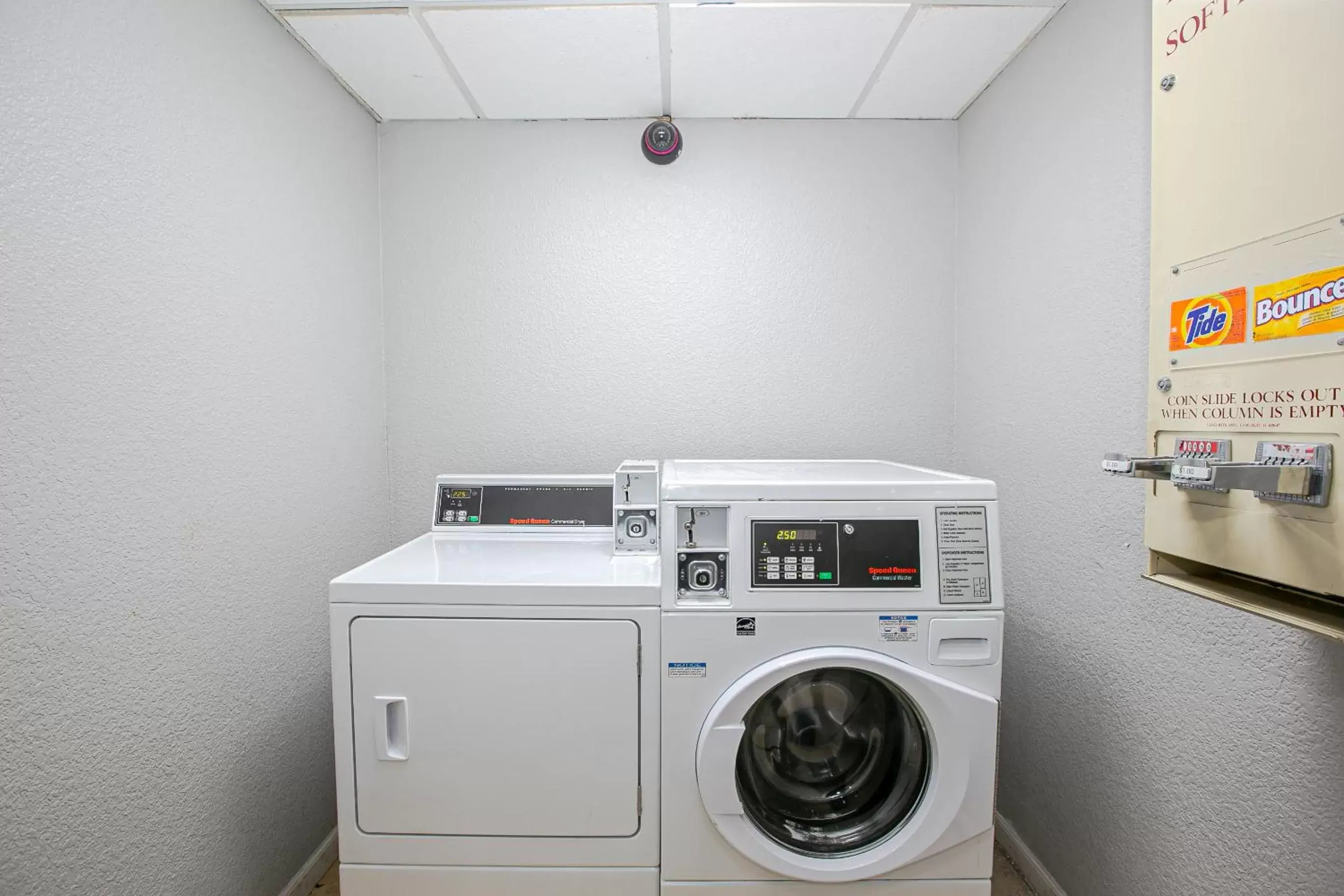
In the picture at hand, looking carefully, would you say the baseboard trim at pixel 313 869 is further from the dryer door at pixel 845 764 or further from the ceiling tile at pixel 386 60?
the ceiling tile at pixel 386 60

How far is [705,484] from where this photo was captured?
1257 mm

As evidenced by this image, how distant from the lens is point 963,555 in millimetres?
1226

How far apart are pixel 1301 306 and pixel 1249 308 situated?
6 centimetres

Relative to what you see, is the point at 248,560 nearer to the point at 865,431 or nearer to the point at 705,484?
the point at 705,484

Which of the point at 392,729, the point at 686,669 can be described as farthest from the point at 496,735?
the point at 686,669

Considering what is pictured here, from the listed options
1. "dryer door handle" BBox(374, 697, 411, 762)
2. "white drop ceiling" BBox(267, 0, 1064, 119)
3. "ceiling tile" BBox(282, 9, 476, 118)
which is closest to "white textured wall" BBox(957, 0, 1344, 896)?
"white drop ceiling" BBox(267, 0, 1064, 119)

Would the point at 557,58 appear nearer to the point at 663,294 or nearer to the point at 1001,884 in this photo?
the point at 663,294

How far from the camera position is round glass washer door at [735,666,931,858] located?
1262 mm

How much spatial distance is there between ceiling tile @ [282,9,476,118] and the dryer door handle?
5.59ft

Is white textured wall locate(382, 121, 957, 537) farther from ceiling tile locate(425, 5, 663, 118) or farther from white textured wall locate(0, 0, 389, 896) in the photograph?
white textured wall locate(0, 0, 389, 896)

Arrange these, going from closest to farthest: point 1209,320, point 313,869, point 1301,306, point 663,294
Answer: point 1301,306, point 1209,320, point 313,869, point 663,294

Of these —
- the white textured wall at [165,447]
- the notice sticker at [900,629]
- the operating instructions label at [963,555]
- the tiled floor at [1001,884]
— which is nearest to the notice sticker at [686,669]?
the notice sticker at [900,629]

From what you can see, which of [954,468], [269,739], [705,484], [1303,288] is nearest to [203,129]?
[705,484]

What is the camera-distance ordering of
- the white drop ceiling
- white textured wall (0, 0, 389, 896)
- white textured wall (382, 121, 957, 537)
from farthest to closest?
1. white textured wall (382, 121, 957, 537)
2. the white drop ceiling
3. white textured wall (0, 0, 389, 896)
